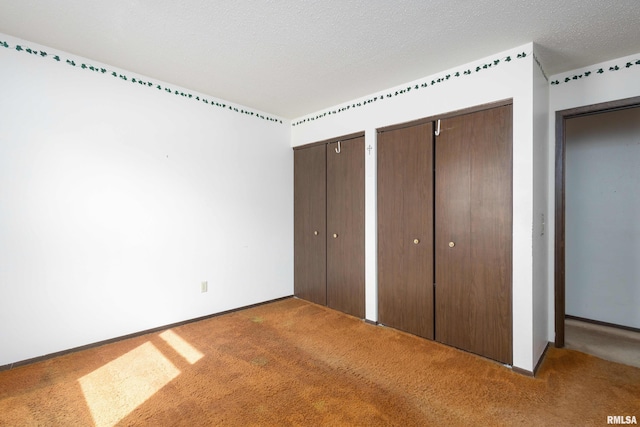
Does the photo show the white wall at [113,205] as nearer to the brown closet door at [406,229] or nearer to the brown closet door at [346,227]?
the brown closet door at [346,227]

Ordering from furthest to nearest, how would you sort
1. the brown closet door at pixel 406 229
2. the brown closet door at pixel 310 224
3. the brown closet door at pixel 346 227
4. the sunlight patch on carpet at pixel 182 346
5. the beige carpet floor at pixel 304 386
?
the brown closet door at pixel 310 224, the brown closet door at pixel 346 227, the brown closet door at pixel 406 229, the sunlight patch on carpet at pixel 182 346, the beige carpet floor at pixel 304 386

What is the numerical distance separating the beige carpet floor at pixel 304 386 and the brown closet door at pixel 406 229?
28 cm

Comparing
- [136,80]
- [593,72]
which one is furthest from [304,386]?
[593,72]

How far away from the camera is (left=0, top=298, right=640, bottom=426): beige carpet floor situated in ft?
5.72

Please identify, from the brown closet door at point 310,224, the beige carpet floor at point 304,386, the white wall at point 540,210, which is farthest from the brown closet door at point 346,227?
Result: the white wall at point 540,210

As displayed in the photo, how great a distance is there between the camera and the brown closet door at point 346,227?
330cm

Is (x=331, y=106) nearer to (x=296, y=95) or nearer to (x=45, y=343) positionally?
(x=296, y=95)

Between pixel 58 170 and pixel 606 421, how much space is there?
406 cm

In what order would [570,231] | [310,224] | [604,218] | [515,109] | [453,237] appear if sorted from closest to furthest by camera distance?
[515,109]
[453,237]
[604,218]
[570,231]
[310,224]

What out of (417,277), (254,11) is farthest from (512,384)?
(254,11)

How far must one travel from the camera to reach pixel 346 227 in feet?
11.3

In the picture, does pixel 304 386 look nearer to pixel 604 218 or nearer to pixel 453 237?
pixel 453 237

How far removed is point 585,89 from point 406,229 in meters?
1.85

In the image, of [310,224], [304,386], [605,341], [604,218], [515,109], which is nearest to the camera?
[304,386]
